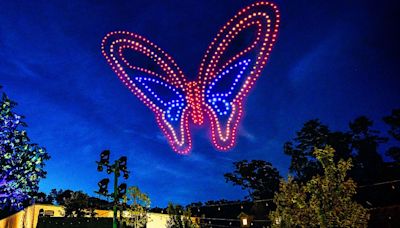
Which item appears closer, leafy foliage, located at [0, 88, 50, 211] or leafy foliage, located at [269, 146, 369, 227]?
leafy foliage, located at [269, 146, 369, 227]

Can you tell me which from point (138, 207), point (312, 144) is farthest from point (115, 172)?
point (312, 144)

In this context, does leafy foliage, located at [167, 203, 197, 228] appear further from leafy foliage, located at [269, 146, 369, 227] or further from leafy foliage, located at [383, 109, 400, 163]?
leafy foliage, located at [383, 109, 400, 163]

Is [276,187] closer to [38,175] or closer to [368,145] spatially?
[368,145]

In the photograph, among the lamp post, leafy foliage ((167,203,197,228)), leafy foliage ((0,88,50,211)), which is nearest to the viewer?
the lamp post

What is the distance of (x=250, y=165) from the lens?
54500mm

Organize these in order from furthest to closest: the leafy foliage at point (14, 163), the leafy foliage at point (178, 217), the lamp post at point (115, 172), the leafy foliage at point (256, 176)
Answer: the leafy foliage at point (256, 176)
the leafy foliage at point (14, 163)
the leafy foliage at point (178, 217)
the lamp post at point (115, 172)

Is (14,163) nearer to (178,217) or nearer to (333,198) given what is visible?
(178,217)

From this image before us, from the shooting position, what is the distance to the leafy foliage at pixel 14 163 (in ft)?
93.0

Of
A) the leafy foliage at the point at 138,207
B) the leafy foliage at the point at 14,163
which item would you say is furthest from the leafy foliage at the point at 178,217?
the leafy foliage at the point at 14,163

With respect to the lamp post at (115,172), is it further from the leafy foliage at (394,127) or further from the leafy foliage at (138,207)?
the leafy foliage at (394,127)

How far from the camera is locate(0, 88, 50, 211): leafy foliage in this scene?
28.3 meters

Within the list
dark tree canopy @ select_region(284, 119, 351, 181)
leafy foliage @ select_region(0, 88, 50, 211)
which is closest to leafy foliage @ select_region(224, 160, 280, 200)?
dark tree canopy @ select_region(284, 119, 351, 181)

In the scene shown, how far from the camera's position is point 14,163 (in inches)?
1139

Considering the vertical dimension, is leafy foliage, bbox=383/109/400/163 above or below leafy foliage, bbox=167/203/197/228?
above
